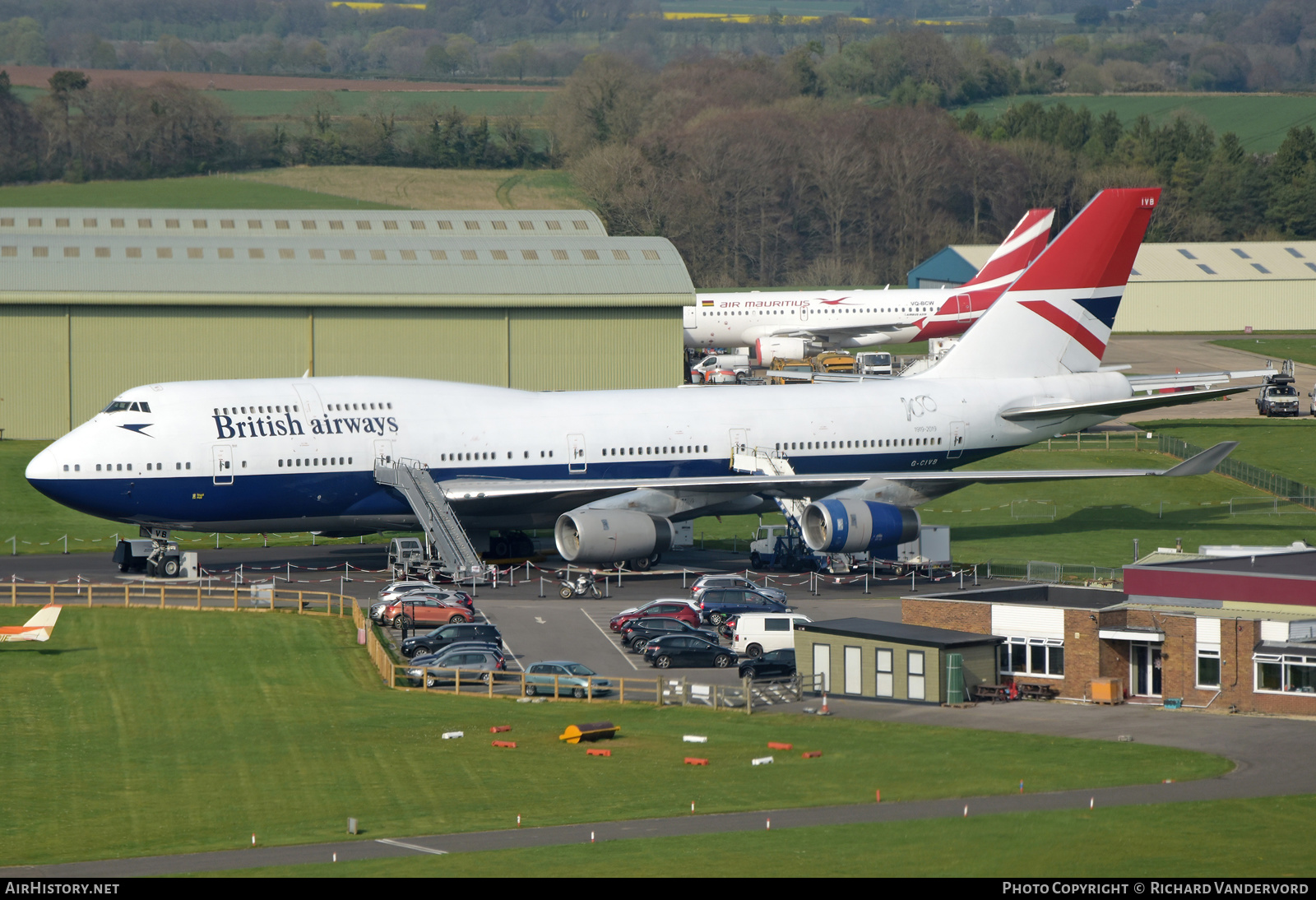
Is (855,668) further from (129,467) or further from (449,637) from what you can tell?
(129,467)

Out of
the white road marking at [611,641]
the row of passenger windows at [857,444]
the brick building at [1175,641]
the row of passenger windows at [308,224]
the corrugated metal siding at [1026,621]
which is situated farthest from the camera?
the row of passenger windows at [308,224]

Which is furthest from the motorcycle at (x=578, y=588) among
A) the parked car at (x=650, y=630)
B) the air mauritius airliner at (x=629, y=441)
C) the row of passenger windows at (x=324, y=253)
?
the row of passenger windows at (x=324, y=253)

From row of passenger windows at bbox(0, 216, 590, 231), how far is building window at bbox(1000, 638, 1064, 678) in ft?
199

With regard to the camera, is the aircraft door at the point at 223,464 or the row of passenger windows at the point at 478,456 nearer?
the aircraft door at the point at 223,464

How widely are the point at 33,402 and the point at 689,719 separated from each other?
172 feet

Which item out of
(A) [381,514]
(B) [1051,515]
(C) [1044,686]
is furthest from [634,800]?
(B) [1051,515]

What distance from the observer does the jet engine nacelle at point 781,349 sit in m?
123

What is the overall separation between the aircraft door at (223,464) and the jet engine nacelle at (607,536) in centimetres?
1139

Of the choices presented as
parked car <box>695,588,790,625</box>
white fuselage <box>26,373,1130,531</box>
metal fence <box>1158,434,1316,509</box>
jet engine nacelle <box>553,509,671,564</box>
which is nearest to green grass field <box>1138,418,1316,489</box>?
metal fence <box>1158,434,1316,509</box>

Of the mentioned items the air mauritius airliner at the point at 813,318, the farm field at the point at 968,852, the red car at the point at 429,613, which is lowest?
the farm field at the point at 968,852

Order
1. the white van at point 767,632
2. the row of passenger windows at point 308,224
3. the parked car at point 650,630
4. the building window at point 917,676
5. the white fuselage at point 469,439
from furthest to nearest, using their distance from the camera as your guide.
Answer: the row of passenger windows at point 308,224
the white fuselage at point 469,439
the parked car at point 650,630
the white van at point 767,632
the building window at point 917,676

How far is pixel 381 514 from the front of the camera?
203 feet

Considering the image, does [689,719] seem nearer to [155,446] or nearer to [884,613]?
[884,613]

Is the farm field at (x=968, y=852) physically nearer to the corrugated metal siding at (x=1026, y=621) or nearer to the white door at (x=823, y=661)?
the corrugated metal siding at (x=1026, y=621)
